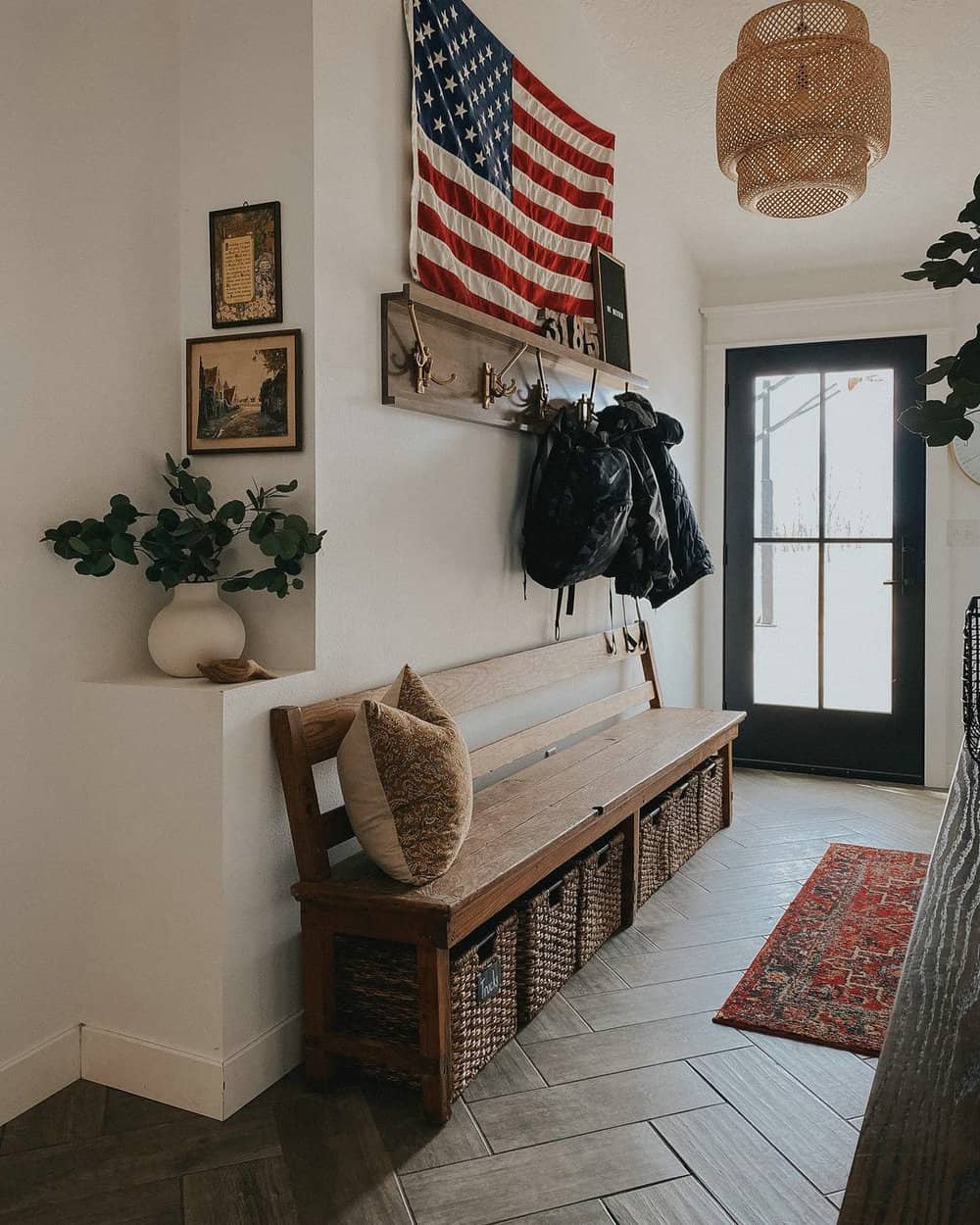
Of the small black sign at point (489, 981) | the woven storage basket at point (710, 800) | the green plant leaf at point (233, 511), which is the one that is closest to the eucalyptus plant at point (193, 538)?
the green plant leaf at point (233, 511)

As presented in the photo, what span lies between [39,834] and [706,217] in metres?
3.94

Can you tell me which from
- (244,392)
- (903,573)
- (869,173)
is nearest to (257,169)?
(244,392)

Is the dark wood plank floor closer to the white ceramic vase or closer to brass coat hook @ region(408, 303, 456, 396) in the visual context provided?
the white ceramic vase

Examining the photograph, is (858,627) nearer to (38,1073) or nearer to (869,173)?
(869,173)

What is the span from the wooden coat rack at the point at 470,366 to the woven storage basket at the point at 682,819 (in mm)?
1300

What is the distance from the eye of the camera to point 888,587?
491 cm

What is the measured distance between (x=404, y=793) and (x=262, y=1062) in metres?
0.65

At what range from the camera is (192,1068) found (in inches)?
83.2

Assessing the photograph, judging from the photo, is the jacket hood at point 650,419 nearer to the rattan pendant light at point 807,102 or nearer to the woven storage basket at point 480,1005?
the rattan pendant light at point 807,102

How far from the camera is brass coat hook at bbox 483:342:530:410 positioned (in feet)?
9.79

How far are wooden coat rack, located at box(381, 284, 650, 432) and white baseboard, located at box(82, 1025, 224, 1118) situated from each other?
1541mm

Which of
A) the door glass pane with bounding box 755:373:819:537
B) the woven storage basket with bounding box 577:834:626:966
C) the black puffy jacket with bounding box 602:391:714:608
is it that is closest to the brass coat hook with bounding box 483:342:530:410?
the black puffy jacket with bounding box 602:391:714:608

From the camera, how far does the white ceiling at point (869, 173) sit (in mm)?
3459

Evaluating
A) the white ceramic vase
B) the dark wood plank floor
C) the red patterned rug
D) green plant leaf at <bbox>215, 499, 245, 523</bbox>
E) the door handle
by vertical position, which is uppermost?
green plant leaf at <bbox>215, 499, 245, 523</bbox>
